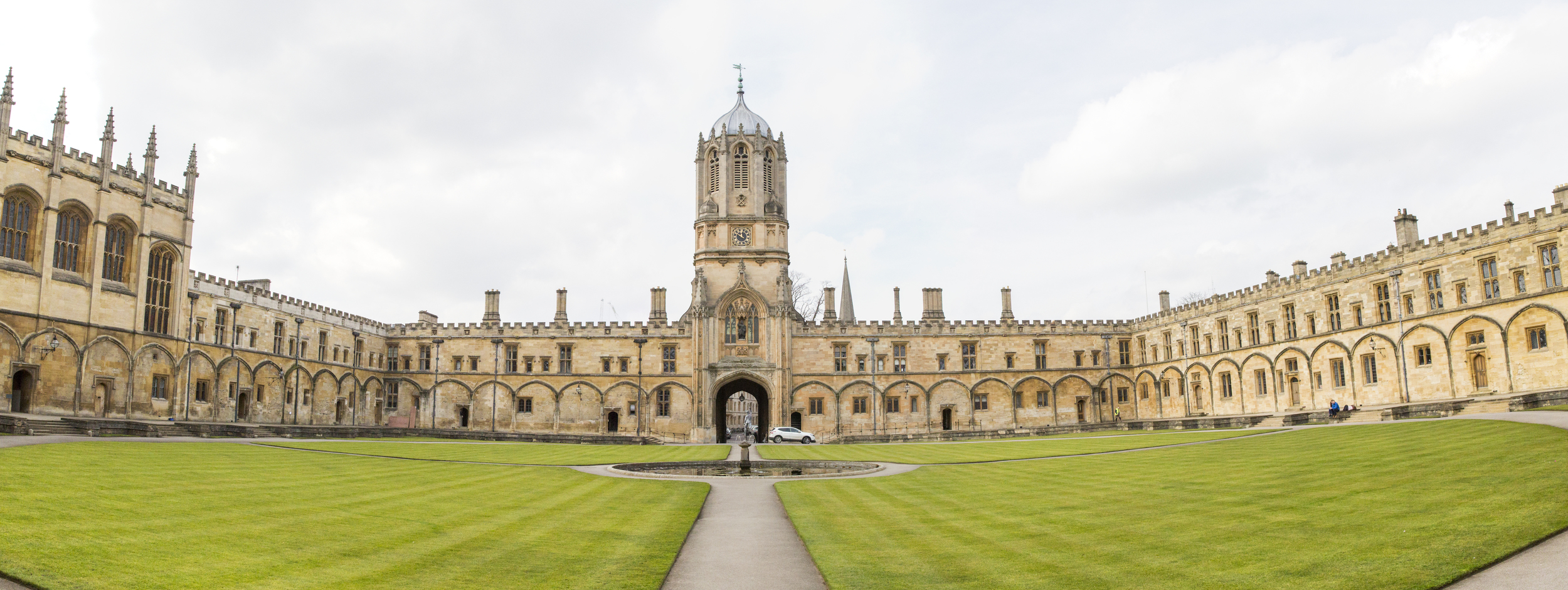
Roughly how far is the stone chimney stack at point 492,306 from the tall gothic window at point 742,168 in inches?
692

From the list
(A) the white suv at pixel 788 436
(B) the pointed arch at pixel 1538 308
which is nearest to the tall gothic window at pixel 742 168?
(A) the white suv at pixel 788 436

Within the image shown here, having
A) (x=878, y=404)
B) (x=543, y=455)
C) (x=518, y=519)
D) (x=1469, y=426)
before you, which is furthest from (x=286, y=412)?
(x=1469, y=426)

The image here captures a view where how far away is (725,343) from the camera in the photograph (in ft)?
191

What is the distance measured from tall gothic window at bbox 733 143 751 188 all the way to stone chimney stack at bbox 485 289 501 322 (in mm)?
17569

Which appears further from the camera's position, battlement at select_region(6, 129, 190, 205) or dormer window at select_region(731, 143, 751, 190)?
dormer window at select_region(731, 143, 751, 190)

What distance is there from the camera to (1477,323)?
1452 inches

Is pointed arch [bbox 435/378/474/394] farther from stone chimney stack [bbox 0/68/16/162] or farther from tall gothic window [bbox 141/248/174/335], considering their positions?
stone chimney stack [bbox 0/68/16/162]

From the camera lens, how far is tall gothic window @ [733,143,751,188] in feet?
200

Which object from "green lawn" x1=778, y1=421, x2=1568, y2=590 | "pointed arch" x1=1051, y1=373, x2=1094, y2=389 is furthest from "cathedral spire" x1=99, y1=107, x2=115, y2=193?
"pointed arch" x1=1051, y1=373, x2=1094, y2=389

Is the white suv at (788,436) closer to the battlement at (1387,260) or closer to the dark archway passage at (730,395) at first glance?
the dark archway passage at (730,395)

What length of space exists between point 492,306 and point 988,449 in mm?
39307

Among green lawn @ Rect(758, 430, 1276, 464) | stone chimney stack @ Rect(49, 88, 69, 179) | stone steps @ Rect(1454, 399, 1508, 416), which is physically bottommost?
green lawn @ Rect(758, 430, 1276, 464)

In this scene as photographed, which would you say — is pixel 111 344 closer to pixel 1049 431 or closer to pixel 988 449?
pixel 988 449

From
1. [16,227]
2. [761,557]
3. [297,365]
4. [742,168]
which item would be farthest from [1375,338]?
[16,227]
